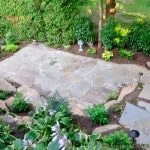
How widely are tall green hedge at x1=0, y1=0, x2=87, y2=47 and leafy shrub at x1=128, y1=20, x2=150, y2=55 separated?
1.34 m

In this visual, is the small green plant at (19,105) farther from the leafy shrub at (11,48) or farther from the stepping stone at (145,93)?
the leafy shrub at (11,48)

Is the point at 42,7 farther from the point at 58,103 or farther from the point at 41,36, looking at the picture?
the point at 58,103

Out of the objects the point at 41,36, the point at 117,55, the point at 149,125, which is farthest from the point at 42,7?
the point at 149,125

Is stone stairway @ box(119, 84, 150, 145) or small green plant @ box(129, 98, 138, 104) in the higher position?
stone stairway @ box(119, 84, 150, 145)

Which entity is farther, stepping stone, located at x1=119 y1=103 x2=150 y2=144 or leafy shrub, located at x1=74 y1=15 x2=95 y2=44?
leafy shrub, located at x1=74 y1=15 x2=95 y2=44

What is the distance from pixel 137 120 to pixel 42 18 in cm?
420

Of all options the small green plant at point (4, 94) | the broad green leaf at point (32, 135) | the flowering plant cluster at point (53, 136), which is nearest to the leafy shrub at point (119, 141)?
the flowering plant cluster at point (53, 136)

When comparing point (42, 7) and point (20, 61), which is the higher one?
point (42, 7)

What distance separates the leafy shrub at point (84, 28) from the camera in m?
8.42

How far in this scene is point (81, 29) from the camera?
8.44 meters

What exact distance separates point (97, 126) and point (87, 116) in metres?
0.28

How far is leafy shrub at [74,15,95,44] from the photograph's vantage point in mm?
8422

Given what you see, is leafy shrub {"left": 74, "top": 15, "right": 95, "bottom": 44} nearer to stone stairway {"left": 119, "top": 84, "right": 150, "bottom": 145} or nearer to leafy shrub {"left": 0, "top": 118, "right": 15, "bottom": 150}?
stone stairway {"left": 119, "top": 84, "right": 150, "bottom": 145}

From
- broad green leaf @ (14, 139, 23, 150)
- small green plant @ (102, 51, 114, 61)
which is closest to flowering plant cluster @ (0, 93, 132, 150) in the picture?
broad green leaf @ (14, 139, 23, 150)
